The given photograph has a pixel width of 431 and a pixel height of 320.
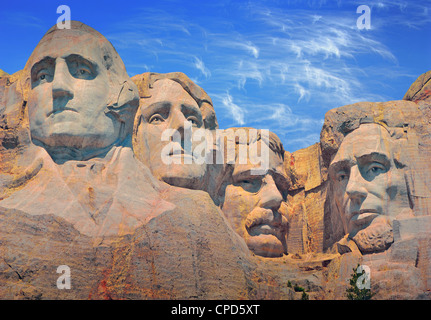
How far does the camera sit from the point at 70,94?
14.6 metres

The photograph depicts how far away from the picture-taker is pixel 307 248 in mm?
18594

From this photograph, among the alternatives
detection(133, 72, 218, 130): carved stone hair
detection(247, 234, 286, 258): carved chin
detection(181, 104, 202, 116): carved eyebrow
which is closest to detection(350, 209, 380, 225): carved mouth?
detection(247, 234, 286, 258): carved chin

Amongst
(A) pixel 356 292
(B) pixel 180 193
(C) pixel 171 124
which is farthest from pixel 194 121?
(A) pixel 356 292

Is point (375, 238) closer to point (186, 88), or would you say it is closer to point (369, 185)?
point (369, 185)

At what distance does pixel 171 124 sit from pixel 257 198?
2557 millimetres

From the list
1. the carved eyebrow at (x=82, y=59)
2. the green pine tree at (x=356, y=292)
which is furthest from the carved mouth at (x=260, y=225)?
the carved eyebrow at (x=82, y=59)

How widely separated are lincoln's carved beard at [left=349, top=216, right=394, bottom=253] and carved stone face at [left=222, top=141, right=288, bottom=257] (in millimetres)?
1937

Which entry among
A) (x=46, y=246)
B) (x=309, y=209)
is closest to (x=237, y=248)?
(x=46, y=246)

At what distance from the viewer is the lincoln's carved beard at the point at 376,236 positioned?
52.6ft

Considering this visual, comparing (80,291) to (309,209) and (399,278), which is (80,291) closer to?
(399,278)

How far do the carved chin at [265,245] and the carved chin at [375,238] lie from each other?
1816 mm

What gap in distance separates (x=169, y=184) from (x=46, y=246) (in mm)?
3302

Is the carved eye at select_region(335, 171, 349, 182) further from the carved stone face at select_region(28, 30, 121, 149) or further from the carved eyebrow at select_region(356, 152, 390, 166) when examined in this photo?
the carved stone face at select_region(28, 30, 121, 149)

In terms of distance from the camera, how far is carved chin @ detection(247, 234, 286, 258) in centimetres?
1738
